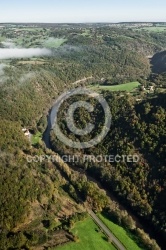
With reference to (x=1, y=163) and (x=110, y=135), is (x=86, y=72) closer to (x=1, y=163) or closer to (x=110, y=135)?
(x=110, y=135)

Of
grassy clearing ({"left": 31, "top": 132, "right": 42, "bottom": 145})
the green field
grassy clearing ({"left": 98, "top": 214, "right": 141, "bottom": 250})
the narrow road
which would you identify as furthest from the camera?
the green field

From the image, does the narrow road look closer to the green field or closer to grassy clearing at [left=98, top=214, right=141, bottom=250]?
grassy clearing at [left=98, top=214, right=141, bottom=250]

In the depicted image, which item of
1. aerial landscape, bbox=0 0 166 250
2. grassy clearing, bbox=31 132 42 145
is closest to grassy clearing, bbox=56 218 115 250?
aerial landscape, bbox=0 0 166 250

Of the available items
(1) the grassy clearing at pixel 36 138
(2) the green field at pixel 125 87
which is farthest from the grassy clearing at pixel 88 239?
(2) the green field at pixel 125 87

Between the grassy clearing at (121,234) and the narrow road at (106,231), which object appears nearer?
the grassy clearing at (121,234)

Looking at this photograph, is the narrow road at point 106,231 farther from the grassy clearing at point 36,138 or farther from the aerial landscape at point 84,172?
the grassy clearing at point 36,138

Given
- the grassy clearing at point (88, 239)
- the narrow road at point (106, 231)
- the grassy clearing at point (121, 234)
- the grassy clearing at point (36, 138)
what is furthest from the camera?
the grassy clearing at point (36, 138)

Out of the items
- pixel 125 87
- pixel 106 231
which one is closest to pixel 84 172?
pixel 106 231

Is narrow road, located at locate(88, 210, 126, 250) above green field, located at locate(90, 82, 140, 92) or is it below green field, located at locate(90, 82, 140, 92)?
below

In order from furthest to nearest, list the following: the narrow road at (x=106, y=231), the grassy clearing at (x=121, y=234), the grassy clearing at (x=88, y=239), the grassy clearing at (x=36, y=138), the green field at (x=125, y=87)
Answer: the green field at (x=125, y=87) < the grassy clearing at (x=36, y=138) < the narrow road at (x=106, y=231) < the grassy clearing at (x=121, y=234) < the grassy clearing at (x=88, y=239)
